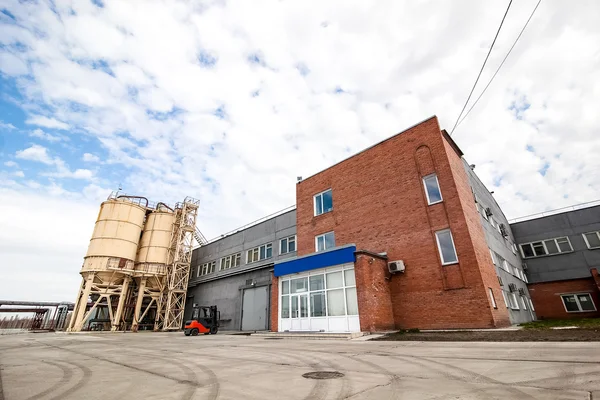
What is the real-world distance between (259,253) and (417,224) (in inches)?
610

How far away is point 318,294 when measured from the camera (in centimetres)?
1611

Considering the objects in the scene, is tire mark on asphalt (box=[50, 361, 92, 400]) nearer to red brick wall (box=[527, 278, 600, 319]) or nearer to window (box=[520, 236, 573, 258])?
red brick wall (box=[527, 278, 600, 319])

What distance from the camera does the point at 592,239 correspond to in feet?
77.6

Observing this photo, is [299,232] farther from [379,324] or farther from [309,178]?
[379,324]

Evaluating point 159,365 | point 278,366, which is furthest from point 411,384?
point 159,365

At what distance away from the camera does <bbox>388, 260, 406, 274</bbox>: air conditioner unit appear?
1529 cm

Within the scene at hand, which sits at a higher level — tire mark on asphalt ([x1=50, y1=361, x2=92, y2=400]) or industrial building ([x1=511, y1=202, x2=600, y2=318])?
industrial building ([x1=511, y1=202, x2=600, y2=318])

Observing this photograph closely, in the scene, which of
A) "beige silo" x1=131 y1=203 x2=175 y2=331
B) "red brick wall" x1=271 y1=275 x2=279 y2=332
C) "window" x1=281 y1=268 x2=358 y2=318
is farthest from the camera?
"beige silo" x1=131 y1=203 x2=175 y2=331

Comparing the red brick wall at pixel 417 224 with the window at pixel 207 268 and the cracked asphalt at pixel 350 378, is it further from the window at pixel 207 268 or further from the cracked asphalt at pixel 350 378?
the window at pixel 207 268

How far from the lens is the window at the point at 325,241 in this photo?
19.9m

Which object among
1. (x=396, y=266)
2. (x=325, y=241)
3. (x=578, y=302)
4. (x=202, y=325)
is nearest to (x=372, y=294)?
(x=396, y=266)

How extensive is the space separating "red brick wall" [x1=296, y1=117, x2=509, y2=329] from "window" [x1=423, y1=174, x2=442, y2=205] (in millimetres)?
263

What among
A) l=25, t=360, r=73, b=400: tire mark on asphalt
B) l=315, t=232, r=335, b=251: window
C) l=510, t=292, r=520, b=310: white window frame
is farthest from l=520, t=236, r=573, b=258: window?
l=25, t=360, r=73, b=400: tire mark on asphalt

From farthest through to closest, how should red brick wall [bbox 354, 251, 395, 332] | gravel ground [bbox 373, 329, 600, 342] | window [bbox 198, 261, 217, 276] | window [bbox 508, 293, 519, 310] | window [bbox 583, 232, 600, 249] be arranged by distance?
1. window [bbox 198, 261, 217, 276]
2. window [bbox 583, 232, 600, 249]
3. window [bbox 508, 293, 519, 310]
4. red brick wall [bbox 354, 251, 395, 332]
5. gravel ground [bbox 373, 329, 600, 342]
